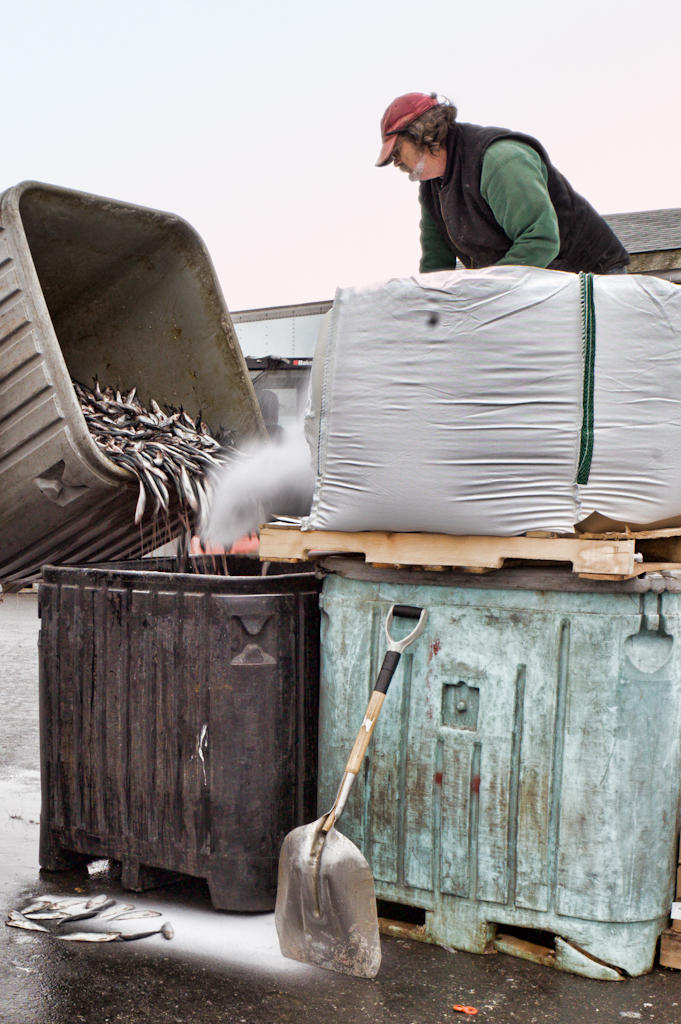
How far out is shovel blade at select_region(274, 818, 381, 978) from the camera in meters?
3.16

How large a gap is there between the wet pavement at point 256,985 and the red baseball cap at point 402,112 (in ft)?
9.31

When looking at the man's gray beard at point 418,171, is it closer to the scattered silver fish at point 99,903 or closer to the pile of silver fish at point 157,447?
the pile of silver fish at point 157,447

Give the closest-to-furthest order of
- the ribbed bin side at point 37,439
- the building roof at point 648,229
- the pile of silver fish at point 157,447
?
the ribbed bin side at point 37,439, the pile of silver fish at point 157,447, the building roof at point 648,229

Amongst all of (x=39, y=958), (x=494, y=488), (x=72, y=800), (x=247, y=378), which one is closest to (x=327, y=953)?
(x=39, y=958)

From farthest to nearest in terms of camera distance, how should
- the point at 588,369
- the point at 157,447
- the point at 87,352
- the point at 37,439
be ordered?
the point at 87,352, the point at 157,447, the point at 37,439, the point at 588,369

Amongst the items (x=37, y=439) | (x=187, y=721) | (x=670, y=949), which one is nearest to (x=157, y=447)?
(x=37, y=439)

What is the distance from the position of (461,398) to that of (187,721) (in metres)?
1.45

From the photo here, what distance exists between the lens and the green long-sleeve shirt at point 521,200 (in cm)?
351

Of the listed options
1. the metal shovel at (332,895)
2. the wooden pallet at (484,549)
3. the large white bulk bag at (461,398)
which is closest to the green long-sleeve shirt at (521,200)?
the large white bulk bag at (461,398)

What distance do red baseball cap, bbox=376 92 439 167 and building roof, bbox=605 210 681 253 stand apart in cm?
1241

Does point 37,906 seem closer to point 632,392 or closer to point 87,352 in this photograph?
point 632,392

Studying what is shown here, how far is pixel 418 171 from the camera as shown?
12.9ft

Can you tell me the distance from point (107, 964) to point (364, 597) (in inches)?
55.6

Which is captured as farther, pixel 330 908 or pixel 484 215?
pixel 484 215
